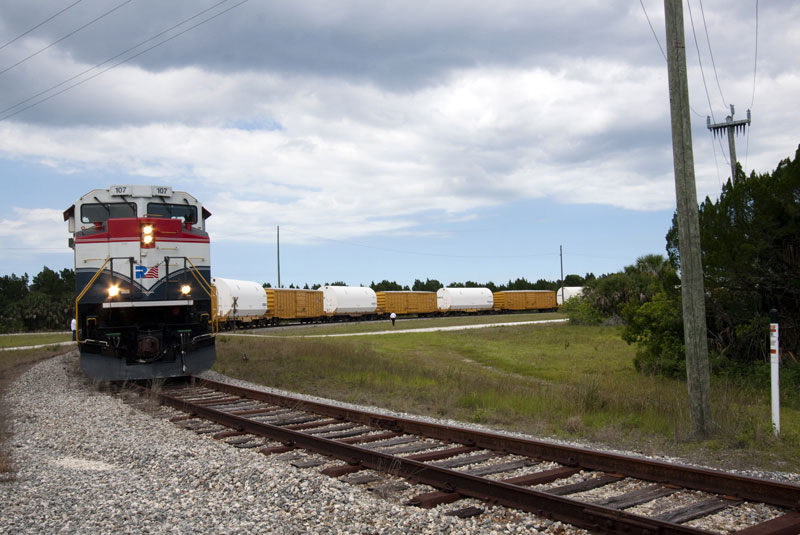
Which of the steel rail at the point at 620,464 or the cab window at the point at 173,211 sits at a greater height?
the cab window at the point at 173,211

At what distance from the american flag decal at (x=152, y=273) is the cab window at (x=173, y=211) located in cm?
130

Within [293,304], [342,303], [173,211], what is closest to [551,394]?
[173,211]

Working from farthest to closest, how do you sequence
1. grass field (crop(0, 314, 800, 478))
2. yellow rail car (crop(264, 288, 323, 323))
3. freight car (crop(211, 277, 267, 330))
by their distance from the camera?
yellow rail car (crop(264, 288, 323, 323))
freight car (crop(211, 277, 267, 330))
grass field (crop(0, 314, 800, 478))

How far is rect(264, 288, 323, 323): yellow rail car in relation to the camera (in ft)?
156

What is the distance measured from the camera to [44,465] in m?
7.12

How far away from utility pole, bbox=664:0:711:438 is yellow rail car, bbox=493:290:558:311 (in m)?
64.2

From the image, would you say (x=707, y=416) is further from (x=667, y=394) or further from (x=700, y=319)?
(x=667, y=394)

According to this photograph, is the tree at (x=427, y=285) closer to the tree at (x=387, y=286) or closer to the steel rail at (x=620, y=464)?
the tree at (x=387, y=286)

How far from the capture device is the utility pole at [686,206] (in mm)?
8602

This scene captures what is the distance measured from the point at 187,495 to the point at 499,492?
9.52 feet

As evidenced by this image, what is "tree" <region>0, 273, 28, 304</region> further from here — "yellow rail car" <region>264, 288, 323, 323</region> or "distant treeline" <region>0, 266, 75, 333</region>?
"yellow rail car" <region>264, 288, 323, 323</region>

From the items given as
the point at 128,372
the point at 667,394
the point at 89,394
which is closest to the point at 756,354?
the point at 667,394

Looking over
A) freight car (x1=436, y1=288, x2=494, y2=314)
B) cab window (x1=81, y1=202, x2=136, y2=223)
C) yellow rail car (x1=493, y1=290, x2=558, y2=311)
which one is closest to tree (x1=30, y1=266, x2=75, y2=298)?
freight car (x1=436, y1=288, x2=494, y2=314)

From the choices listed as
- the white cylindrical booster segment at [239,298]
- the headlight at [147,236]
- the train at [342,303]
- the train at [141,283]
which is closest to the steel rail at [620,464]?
the train at [141,283]
